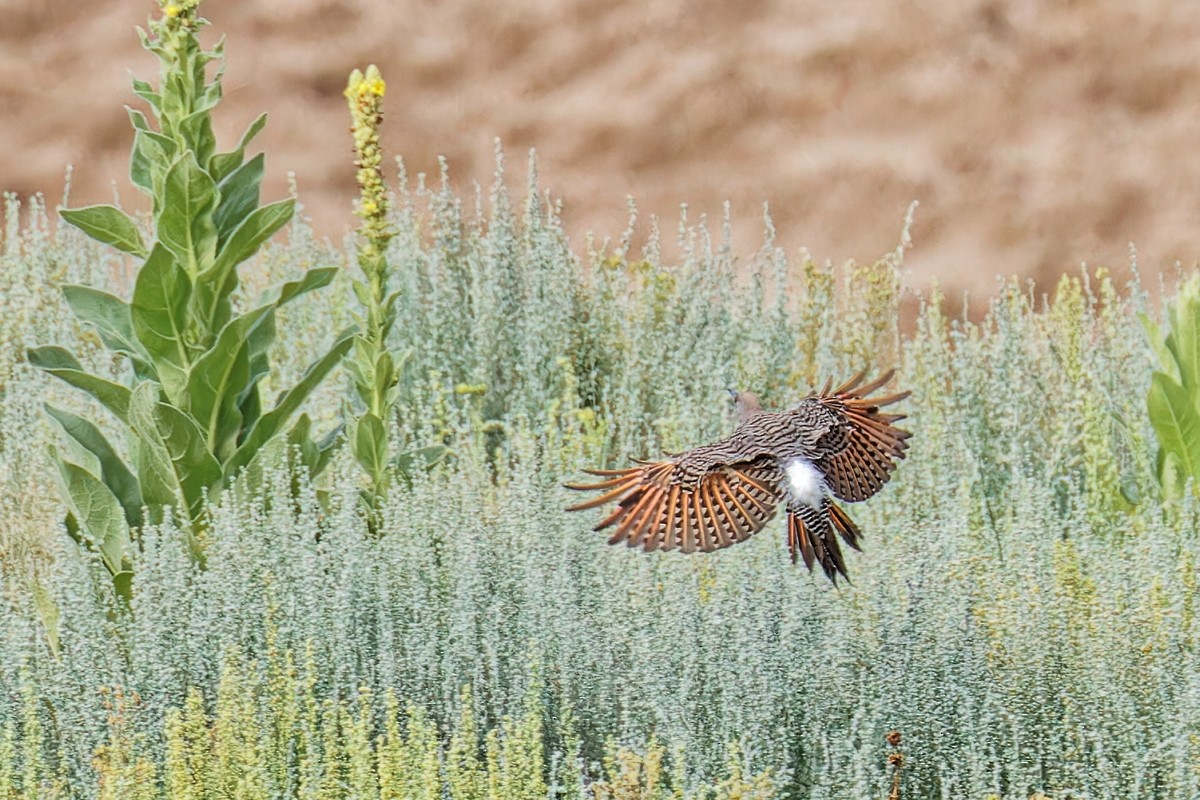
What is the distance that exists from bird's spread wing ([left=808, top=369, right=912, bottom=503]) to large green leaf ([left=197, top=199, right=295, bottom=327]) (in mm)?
1200

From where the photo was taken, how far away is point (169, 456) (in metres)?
3.72

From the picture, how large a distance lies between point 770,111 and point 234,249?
2.42m

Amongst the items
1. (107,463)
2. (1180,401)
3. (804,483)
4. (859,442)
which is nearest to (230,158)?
(107,463)

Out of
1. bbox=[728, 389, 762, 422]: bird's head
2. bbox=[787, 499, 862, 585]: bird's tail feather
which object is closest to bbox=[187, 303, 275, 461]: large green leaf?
bbox=[728, 389, 762, 422]: bird's head

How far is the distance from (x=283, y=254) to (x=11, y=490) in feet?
5.26

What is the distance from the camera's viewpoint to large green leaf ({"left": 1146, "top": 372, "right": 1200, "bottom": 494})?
424cm

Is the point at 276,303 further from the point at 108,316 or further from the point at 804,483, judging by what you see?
the point at 804,483

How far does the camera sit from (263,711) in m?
3.00

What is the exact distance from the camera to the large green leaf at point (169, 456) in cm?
365

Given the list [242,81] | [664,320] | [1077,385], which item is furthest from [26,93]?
[1077,385]

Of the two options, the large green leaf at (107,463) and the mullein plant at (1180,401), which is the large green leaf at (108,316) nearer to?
the large green leaf at (107,463)

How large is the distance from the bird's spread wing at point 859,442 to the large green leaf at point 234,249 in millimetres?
1200

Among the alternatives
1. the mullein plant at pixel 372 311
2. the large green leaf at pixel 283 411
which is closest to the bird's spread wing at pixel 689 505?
the mullein plant at pixel 372 311

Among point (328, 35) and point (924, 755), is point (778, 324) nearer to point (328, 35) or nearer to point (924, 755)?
point (328, 35)
